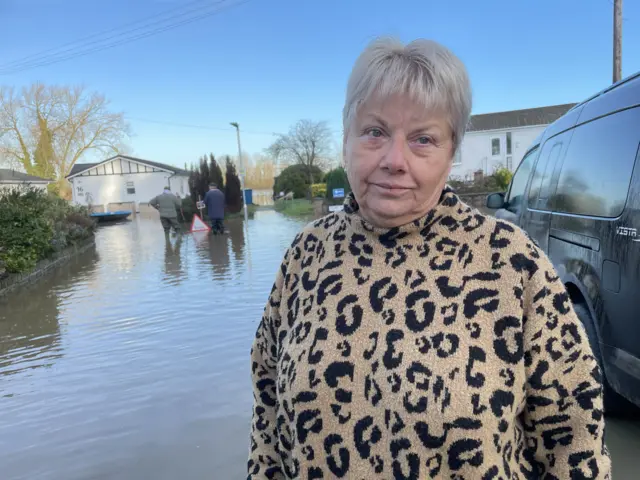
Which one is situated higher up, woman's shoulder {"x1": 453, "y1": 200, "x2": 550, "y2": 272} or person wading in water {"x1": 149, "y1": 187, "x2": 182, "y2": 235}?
woman's shoulder {"x1": 453, "y1": 200, "x2": 550, "y2": 272}

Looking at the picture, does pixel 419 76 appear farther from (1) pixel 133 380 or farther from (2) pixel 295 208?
(2) pixel 295 208

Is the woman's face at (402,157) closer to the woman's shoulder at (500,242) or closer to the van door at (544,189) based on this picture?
the woman's shoulder at (500,242)

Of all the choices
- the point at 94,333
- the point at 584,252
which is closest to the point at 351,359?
the point at 584,252

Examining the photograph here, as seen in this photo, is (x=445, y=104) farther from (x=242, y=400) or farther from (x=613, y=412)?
(x=242, y=400)

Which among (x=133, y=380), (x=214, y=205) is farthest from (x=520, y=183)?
(x=214, y=205)

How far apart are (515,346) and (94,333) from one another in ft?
21.3

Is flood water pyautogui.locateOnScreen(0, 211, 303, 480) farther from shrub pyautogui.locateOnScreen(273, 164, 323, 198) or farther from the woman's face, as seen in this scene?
shrub pyautogui.locateOnScreen(273, 164, 323, 198)

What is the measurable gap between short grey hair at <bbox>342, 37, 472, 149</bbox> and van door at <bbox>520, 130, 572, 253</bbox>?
2.99 meters

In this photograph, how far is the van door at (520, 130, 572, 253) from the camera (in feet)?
13.6

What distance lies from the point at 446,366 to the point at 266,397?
2.14 feet

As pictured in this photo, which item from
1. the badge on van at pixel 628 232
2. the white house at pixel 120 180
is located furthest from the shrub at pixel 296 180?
the badge on van at pixel 628 232

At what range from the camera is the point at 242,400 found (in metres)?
4.52

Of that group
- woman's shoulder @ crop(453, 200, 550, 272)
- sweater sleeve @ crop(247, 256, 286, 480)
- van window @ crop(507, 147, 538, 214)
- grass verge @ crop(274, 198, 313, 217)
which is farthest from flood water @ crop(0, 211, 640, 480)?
grass verge @ crop(274, 198, 313, 217)

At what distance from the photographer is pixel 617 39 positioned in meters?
15.2
